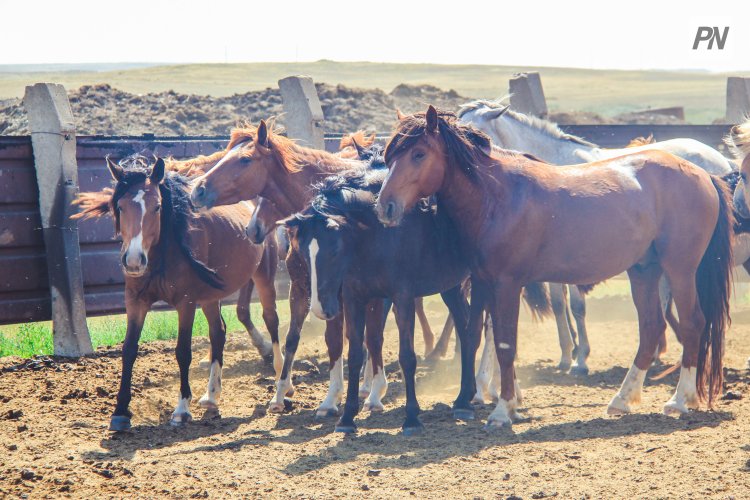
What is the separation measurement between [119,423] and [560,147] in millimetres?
5104

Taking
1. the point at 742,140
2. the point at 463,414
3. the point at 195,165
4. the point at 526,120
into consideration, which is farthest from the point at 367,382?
the point at 742,140

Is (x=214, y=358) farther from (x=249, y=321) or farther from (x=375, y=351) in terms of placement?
(x=249, y=321)

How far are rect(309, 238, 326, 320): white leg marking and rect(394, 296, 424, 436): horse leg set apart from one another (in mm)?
665

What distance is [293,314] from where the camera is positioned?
7.80m

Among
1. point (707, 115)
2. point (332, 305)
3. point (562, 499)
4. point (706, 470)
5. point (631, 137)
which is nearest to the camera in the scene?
point (562, 499)

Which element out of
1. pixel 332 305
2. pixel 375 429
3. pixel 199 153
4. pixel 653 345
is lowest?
pixel 375 429

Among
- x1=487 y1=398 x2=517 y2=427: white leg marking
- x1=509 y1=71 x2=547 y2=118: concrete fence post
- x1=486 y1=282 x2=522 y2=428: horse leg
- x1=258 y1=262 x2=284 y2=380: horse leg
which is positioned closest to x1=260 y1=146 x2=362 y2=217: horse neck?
x1=258 y1=262 x2=284 y2=380: horse leg

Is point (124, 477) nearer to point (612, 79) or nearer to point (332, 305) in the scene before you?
point (332, 305)

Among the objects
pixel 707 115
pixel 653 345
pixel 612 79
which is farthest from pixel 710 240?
pixel 612 79

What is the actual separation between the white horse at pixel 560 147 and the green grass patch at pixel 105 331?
3.92 metres

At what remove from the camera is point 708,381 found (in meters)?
7.17

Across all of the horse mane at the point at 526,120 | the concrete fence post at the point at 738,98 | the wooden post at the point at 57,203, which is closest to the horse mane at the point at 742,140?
the horse mane at the point at 526,120

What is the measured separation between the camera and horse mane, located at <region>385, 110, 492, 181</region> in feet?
21.6

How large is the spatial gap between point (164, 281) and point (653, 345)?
3890 mm
